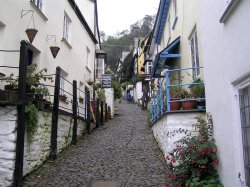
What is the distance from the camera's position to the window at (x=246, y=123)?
14.1ft

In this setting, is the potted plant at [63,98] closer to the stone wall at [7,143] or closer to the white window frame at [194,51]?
the white window frame at [194,51]

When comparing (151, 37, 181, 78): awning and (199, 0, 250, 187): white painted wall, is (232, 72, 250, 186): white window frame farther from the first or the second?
(151, 37, 181, 78): awning

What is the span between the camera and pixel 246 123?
4.37 metres

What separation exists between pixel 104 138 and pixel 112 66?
184ft

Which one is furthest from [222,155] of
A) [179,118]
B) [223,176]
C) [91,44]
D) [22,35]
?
[91,44]

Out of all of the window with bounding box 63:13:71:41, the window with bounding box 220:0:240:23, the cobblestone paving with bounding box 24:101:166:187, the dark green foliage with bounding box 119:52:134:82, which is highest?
the dark green foliage with bounding box 119:52:134:82

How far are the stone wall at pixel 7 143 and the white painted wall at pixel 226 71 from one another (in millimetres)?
3990

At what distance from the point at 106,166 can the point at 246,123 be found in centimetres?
417

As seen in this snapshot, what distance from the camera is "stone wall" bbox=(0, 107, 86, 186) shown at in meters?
5.79

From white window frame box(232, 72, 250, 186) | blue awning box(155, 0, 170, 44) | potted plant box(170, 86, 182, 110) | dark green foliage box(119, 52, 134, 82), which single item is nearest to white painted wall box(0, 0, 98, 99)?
blue awning box(155, 0, 170, 44)

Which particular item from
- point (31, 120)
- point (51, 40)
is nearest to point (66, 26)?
point (51, 40)

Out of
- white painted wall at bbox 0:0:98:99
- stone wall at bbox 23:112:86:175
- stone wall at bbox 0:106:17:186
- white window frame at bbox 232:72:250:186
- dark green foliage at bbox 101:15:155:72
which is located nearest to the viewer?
white window frame at bbox 232:72:250:186

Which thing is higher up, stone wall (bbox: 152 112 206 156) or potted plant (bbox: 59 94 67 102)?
potted plant (bbox: 59 94 67 102)

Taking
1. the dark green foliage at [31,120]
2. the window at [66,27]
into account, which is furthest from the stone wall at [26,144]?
the window at [66,27]
